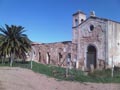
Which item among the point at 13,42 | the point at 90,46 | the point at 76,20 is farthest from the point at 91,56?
the point at 13,42

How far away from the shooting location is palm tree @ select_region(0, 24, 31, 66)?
2564 centimetres

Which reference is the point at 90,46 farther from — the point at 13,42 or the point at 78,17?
the point at 13,42

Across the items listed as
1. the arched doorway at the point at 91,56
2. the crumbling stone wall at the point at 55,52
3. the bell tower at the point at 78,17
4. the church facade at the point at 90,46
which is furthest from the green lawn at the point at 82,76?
the bell tower at the point at 78,17

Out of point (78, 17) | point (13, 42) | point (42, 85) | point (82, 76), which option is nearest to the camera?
point (42, 85)

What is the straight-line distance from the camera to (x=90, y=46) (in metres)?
27.3

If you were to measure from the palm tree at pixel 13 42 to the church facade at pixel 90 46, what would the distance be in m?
5.64

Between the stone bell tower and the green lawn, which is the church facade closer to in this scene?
the stone bell tower

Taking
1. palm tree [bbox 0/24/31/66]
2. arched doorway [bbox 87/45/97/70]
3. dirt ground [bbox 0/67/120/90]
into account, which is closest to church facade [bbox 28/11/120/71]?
arched doorway [bbox 87/45/97/70]

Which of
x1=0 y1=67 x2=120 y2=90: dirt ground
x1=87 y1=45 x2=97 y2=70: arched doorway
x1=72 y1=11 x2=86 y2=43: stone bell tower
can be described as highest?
x1=72 y1=11 x2=86 y2=43: stone bell tower

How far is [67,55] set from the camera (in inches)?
1175

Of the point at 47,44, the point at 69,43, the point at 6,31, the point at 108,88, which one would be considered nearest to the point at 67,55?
the point at 69,43

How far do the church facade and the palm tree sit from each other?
5.64 m

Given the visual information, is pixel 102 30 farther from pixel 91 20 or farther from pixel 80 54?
pixel 80 54

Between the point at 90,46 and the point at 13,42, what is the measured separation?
9.44 metres
